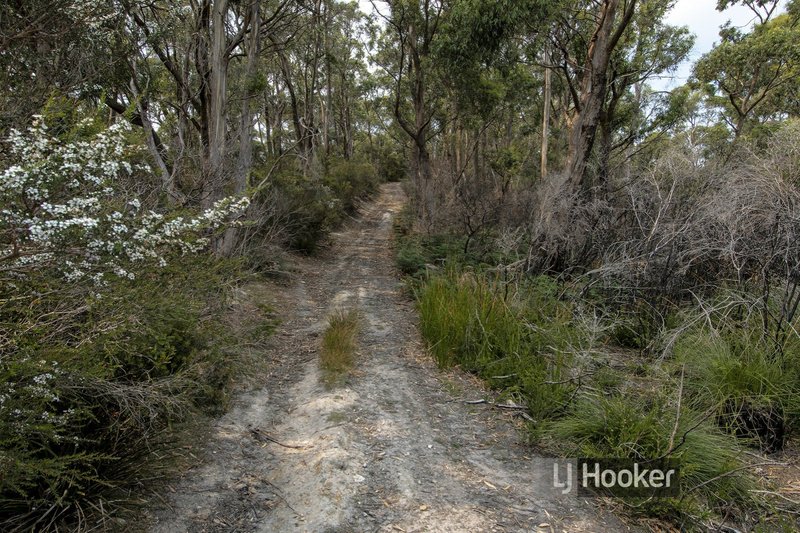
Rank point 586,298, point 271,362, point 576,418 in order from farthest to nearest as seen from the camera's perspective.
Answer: point 586,298 → point 271,362 → point 576,418

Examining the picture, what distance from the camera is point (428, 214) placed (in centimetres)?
1330

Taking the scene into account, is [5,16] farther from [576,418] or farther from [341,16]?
[341,16]

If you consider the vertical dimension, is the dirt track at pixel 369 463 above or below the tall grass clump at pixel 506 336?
below

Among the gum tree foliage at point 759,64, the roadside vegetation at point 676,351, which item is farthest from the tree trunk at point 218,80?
the gum tree foliage at point 759,64

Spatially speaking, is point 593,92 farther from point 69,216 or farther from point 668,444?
point 69,216

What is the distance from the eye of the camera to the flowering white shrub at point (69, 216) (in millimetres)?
2260

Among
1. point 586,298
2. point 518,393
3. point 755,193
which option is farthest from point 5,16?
point 755,193

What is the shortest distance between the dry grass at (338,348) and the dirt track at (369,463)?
166 mm

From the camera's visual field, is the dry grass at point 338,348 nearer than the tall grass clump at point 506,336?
No

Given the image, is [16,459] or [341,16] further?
[341,16]

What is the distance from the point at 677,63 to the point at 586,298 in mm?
10958

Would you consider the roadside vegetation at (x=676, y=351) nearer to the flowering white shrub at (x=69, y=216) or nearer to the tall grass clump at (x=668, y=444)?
the tall grass clump at (x=668, y=444)

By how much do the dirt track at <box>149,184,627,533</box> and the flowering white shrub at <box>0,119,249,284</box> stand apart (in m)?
1.63

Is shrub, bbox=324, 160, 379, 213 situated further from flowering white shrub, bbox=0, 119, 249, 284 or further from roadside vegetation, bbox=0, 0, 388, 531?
flowering white shrub, bbox=0, 119, 249, 284
